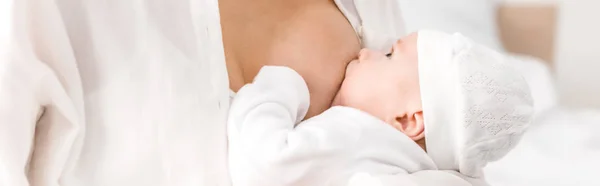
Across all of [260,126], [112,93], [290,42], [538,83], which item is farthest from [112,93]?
[538,83]

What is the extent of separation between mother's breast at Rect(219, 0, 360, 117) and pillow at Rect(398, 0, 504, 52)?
3.44ft

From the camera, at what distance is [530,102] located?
32.0 inches

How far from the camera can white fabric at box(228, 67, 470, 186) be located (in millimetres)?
688

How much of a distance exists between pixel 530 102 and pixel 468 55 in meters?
0.10

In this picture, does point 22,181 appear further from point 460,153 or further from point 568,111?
point 568,111

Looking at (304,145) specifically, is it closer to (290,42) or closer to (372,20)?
(290,42)

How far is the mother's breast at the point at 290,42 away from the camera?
2.62 ft

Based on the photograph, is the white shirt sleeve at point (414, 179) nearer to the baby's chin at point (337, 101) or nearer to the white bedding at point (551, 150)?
the baby's chin at point (337, 101)

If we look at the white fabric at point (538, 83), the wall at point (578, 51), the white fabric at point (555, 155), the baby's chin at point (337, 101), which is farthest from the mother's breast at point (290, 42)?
the wall at point (578, 51)

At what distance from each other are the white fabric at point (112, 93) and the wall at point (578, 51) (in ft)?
5.95

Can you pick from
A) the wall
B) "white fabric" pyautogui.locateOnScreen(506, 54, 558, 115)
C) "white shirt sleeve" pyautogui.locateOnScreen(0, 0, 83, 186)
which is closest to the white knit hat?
"white shirt sleeve" pyautogui.locateOnScreen(0, 0, 83, 186)

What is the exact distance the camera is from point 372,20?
103 cm

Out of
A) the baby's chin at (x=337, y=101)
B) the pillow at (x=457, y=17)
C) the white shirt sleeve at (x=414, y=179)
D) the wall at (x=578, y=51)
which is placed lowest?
the wall at (x=578, y=51)

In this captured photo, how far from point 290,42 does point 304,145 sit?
0.20 meters
